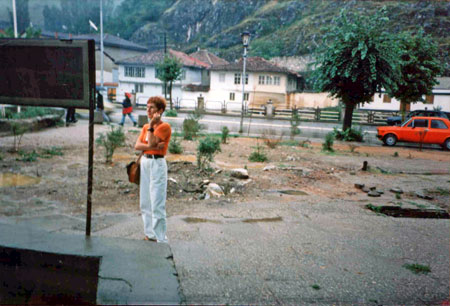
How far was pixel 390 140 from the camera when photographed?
1711 centimetres

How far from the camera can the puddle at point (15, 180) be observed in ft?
22.9

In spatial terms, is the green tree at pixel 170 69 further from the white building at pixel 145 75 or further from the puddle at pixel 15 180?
the puddle at pixel 15 180

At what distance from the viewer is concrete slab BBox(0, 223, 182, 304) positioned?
2.68 m

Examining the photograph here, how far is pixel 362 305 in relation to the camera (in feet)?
10.6

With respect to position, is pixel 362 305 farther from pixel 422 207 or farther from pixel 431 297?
pixel 422 207

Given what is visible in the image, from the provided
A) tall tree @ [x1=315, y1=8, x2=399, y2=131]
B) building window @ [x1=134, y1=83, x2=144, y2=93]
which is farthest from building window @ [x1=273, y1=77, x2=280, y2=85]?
tall tree @ [x1=315, y1=8, x2=399, y2=131]

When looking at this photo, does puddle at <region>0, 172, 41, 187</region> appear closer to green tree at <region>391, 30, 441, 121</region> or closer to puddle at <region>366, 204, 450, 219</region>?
puddle at <region>366, 204, 450, 219</region>

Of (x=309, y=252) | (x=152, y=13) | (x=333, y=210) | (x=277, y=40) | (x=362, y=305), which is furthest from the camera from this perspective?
(x=152, y=13)

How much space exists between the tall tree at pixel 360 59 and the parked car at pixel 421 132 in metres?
1.91

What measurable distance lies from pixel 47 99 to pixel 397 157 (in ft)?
41.4

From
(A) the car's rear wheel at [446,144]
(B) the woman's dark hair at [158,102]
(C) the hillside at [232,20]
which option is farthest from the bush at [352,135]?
(C) the hillside at [232,20]

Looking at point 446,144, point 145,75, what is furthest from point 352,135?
point 145,75

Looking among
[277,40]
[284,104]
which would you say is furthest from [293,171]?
[277,40]

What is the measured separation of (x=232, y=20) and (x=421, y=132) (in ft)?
254
